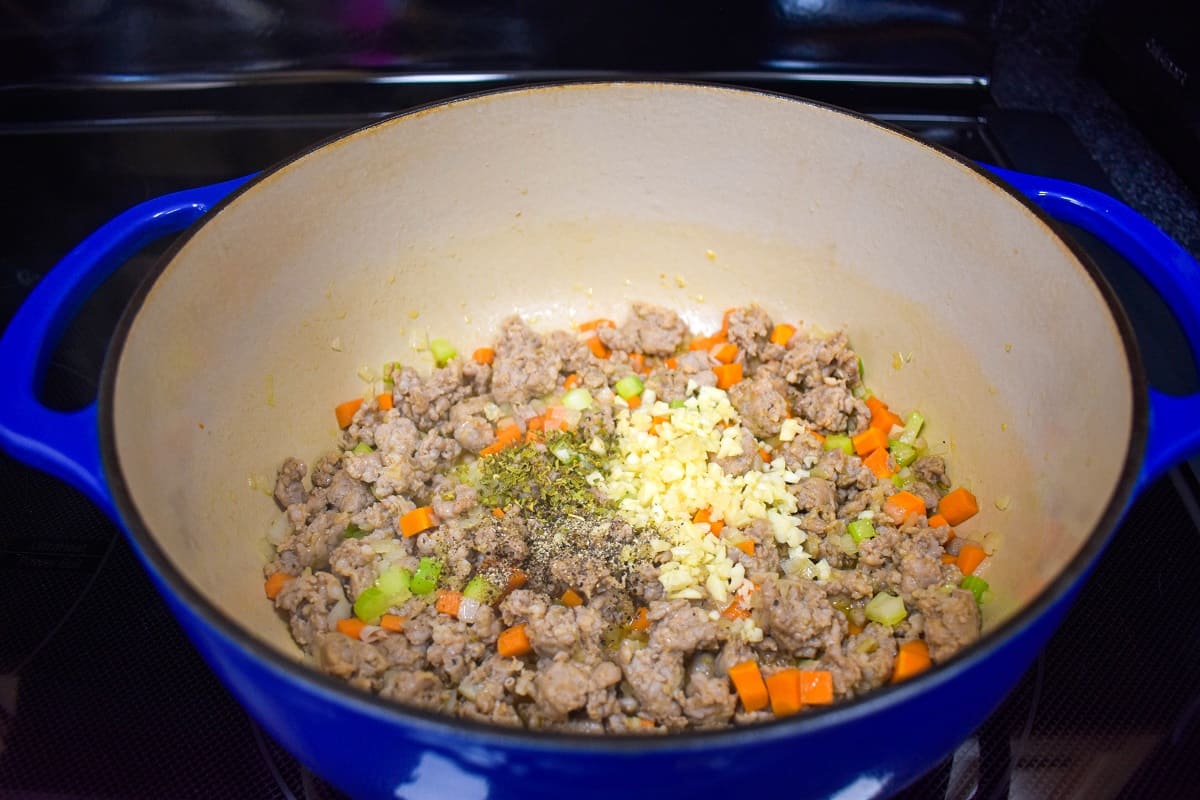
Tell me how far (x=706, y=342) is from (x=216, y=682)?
1.05m

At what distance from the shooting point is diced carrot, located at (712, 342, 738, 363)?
69.5 inches

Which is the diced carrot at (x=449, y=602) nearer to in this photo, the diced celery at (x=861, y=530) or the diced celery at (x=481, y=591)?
the diced celery at (x=481, y=591)

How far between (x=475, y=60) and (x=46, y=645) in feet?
4.44

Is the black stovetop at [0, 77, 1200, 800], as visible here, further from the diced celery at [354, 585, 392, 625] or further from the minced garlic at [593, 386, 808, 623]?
the minced garlic at [593, 386, 808, 623]

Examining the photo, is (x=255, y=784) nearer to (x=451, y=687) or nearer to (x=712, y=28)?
(x=451, y=687)

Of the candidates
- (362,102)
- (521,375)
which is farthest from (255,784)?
(362,102)

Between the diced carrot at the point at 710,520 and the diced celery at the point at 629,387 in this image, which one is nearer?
the diced carrot at the point at 710,520

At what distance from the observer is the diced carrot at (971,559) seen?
4.54ft

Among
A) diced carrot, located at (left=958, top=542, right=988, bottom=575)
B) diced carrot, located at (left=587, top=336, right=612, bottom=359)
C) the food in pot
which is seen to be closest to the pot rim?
the food in pot

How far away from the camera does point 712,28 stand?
1.90m

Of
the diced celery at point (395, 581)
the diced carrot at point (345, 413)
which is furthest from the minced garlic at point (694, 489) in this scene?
the diced carrot at point (345, 413)

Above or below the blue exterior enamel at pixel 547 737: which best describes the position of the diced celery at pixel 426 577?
below

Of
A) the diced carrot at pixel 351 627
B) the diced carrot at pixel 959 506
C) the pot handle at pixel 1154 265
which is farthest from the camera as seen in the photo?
the diced carrot at pixel 959 506

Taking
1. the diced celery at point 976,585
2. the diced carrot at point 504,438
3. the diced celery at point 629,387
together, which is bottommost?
the diced celery at point 976,585
